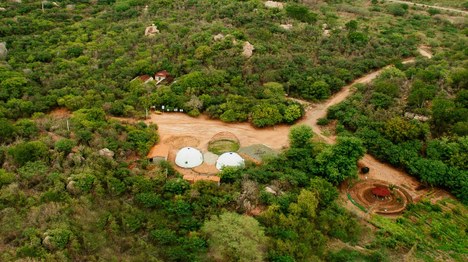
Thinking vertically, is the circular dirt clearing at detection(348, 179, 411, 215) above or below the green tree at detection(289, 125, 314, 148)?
below

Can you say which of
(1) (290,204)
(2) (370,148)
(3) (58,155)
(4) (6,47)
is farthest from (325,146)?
(4) (6,47)

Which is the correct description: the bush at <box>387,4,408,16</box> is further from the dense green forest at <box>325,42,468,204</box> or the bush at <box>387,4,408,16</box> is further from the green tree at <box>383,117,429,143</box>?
the green tree at <box>383,117,429,143</box>

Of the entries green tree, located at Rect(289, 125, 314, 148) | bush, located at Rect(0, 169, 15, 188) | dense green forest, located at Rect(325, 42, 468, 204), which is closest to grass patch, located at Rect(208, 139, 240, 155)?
green tree, located at Rect(289, 125, 314, 148)

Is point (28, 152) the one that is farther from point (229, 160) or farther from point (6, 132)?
point (229, 160)

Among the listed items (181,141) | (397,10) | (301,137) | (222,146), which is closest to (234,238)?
(222,146)

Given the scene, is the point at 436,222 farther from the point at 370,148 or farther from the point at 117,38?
the point at 117,38
